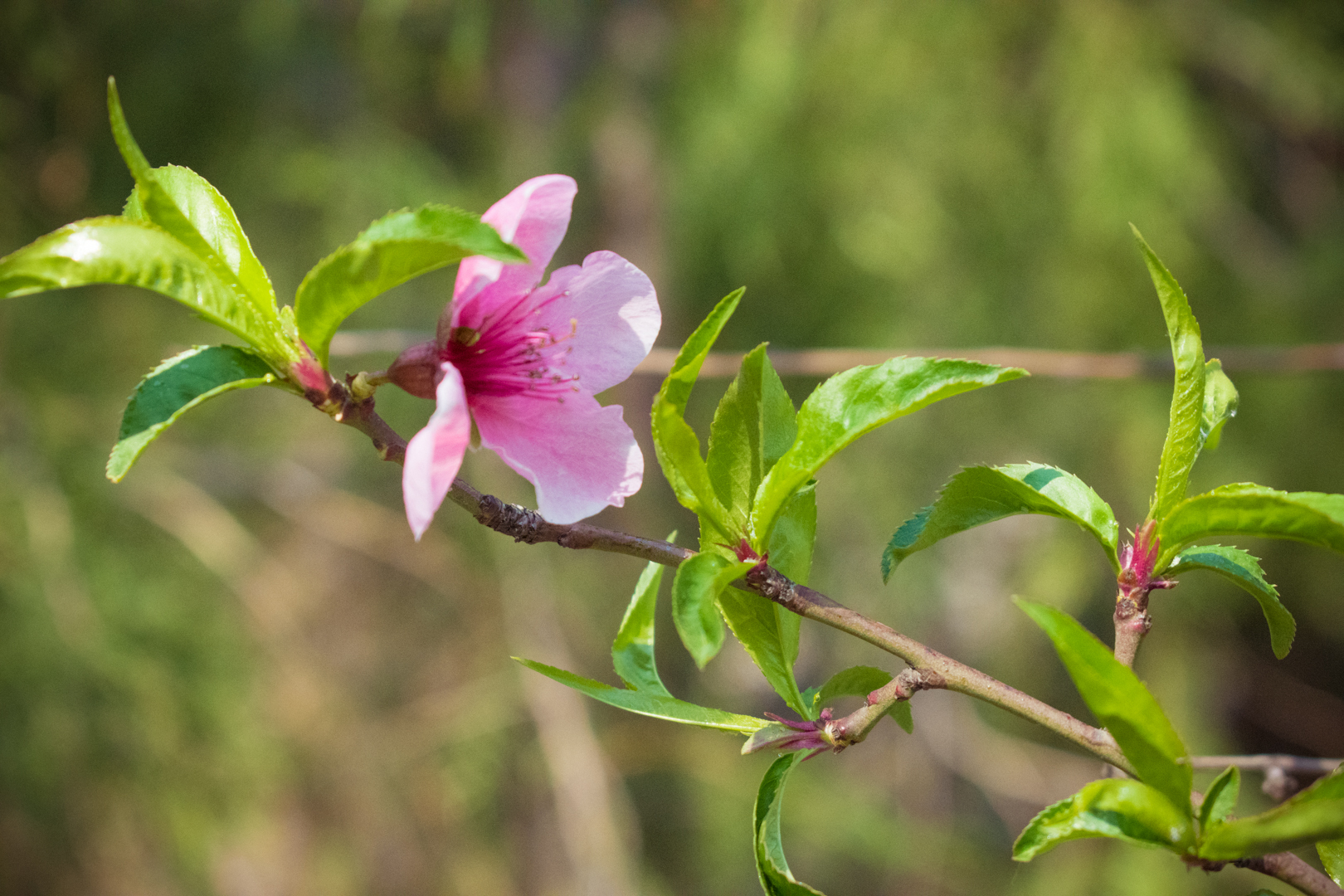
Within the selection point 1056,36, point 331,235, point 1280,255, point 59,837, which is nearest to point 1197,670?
point 1280,255

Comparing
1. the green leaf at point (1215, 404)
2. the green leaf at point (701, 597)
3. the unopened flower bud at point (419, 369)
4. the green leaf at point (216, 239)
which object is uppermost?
the green leaf at point (216, 239)

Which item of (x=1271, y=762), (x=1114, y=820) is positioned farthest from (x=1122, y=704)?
(x=1271, y=762)

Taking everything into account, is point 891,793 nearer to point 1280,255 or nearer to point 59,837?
point 1280,255

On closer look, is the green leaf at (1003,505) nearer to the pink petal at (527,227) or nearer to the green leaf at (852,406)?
the green leaf at (852,406)

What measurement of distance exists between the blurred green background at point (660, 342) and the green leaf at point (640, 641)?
1554 millimetres

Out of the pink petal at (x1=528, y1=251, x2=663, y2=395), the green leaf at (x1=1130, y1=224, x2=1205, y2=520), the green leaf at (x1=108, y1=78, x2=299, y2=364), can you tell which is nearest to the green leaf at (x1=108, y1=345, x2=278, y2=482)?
the green leaf at (x1=108, y1=78, x2=299, y2=364)

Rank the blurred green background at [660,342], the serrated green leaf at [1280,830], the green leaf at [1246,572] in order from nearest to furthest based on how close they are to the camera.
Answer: the serrated green leaf at [1280,830], the green leaf at [1246,572], the blurred green background at [660,342]

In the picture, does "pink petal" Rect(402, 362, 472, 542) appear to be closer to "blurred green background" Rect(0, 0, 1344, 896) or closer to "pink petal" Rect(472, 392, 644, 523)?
"pink petal" Rect(472, 392, 644, 523)

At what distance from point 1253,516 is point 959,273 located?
5.63 feet

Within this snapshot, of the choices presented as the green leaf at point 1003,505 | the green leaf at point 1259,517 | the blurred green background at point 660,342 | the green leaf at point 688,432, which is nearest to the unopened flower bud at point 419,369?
the green leaf at point 688,432

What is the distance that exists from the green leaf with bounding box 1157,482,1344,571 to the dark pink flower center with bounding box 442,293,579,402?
0.27 metres

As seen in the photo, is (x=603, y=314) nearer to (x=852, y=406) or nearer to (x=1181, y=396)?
(x=852, y=406)

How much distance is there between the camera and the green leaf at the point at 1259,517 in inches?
13.0

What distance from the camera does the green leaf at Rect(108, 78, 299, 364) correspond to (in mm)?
A: 353
